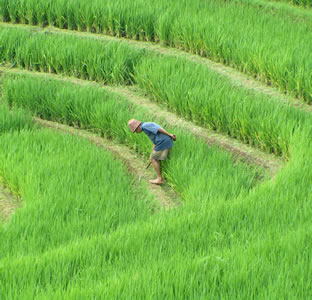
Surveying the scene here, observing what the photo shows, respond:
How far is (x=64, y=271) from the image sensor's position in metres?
3.44

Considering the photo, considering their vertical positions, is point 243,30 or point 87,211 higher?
point 243,30

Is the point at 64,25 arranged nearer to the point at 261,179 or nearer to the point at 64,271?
the point at 261,179

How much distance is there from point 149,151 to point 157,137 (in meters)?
0.50

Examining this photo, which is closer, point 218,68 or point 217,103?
point 217,103

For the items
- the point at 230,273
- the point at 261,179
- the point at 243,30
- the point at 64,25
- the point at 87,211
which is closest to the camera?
the point at 230,273

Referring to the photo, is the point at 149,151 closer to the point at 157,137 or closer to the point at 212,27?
the point at 157,137

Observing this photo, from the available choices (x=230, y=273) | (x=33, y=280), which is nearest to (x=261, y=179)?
(x=230, y=273)

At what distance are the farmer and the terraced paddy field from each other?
5.4 inches

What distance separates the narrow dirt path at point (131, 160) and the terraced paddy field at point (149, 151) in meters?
0.02

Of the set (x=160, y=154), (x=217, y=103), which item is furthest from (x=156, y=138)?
(x=217, y=103)

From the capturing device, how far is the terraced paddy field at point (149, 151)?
3.35 metres

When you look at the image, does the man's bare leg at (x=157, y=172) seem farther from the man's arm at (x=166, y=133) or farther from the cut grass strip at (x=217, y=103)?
the cut grass strip at (x=217, y=103)

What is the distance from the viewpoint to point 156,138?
514 cm

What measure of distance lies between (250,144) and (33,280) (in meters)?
2.70
